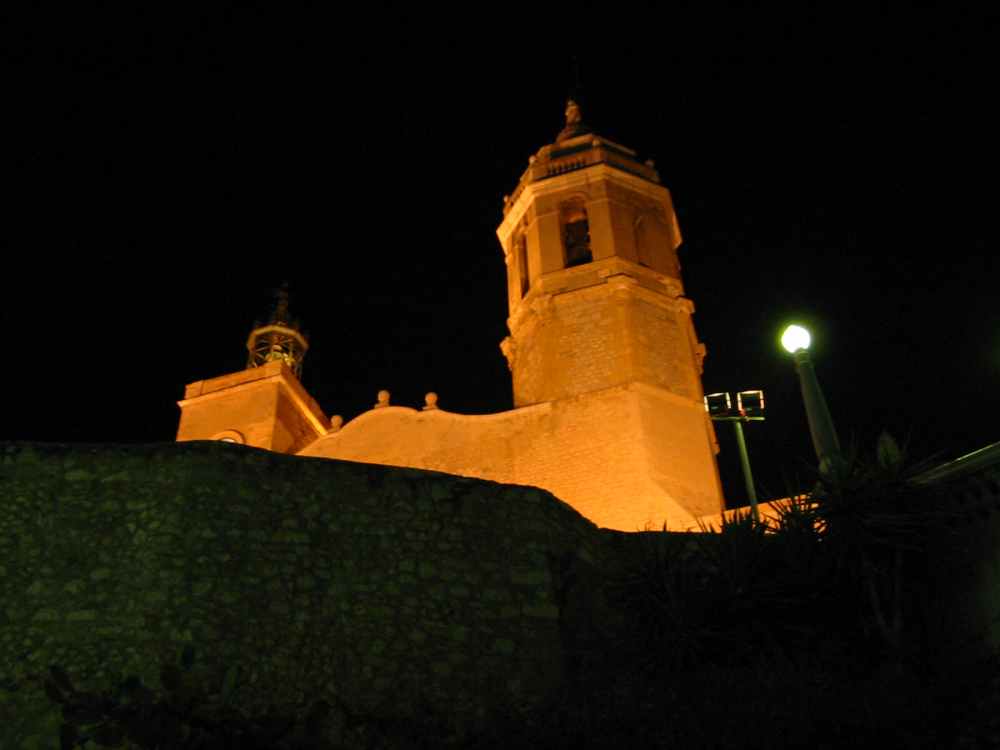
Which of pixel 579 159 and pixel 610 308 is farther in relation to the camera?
pixel 579 159

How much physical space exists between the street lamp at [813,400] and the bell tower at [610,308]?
6.43m

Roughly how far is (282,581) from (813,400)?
20.8ft

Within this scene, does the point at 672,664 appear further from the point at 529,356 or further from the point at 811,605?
the point at 529,356

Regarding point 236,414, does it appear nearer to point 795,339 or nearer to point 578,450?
point 578,450

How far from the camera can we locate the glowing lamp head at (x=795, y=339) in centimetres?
1164

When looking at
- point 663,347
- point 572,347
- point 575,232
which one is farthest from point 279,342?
point 663,347

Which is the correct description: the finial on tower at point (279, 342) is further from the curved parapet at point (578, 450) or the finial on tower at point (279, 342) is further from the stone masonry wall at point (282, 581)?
the stone masonry wall at point (282, 581)

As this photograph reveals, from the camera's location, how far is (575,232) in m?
23.8

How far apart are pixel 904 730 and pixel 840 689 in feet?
2.55

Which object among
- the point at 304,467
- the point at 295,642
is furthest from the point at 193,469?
the point at 295,642

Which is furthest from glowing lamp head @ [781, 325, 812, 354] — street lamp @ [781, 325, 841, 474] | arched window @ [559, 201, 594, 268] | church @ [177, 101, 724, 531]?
arched window @ [559, 201, 594, 268]

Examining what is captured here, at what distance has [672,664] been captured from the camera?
911 centimetres

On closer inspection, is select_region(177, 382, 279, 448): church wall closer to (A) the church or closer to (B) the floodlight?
(A) the church

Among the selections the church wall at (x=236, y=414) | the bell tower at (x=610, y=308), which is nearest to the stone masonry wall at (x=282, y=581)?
the bell tower at (x=610, y=308)
